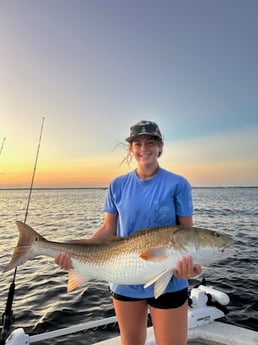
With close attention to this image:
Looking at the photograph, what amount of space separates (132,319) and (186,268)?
0.80 m

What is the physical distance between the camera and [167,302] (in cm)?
307

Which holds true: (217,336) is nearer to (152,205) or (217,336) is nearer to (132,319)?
(132,319)

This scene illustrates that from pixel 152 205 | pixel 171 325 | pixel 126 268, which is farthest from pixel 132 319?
pixel 152 205

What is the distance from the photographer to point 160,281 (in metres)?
2.97

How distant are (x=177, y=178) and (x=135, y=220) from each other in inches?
22.1

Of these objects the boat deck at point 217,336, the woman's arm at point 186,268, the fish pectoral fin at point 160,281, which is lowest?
the boat deck at point 217,336

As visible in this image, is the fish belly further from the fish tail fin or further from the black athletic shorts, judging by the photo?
the fish tail fin

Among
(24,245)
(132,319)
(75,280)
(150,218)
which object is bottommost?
(132,319)

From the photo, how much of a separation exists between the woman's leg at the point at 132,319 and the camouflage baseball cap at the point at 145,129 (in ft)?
5.17

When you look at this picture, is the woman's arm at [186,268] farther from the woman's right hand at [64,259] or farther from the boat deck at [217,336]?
the boat deck at [217,336]

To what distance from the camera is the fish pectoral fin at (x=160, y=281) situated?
2947 millimetres

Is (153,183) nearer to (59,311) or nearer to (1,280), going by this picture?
(59,311)

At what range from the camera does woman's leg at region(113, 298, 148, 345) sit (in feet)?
10.7

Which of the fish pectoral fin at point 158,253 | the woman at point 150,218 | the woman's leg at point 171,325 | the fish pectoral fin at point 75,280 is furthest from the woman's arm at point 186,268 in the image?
the fish pectoral fin at point 75,280
